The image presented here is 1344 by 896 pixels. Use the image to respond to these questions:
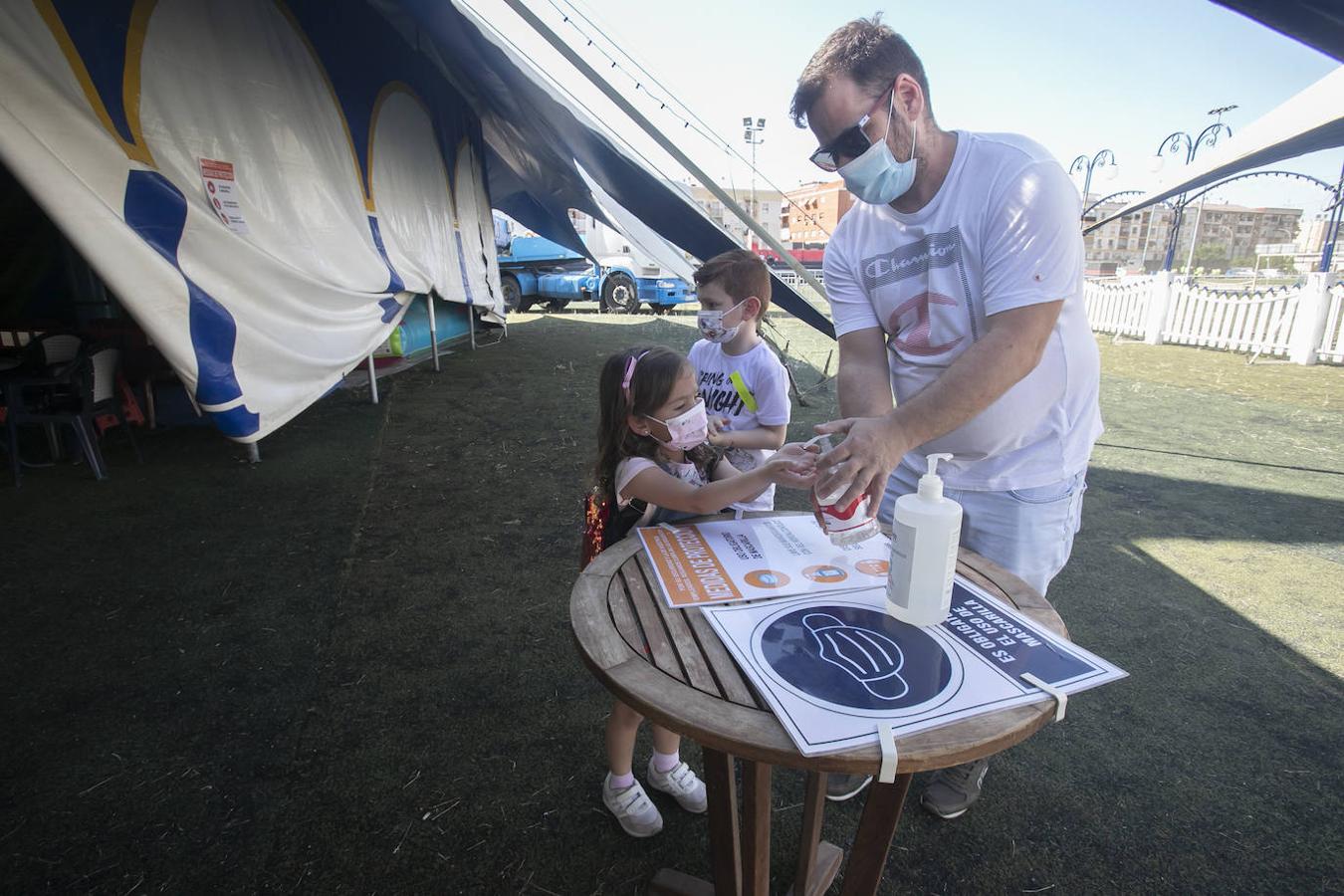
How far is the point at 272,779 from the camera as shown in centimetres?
185

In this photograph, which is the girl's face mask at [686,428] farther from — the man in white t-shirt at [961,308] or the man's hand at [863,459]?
the man's hand at [863,459]

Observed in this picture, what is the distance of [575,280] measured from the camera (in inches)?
625

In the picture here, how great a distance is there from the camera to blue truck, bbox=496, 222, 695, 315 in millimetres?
15656


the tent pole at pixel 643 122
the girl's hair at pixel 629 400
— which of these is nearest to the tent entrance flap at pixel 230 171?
the tent pole at pixel 643 122

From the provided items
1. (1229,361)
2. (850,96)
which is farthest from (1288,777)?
(1229,361)

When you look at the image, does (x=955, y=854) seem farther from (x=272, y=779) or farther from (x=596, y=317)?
(x=596, y=317)

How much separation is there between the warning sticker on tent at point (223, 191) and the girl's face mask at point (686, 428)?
313 centimetres

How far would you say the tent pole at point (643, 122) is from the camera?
3076 millimetres

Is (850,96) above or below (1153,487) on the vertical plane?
above

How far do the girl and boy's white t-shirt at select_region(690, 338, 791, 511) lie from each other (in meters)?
0.68

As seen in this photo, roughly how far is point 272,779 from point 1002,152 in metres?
2.56

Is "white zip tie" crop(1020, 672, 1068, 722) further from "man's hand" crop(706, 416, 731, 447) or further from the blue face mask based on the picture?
"man's hand" crop(706, 416, 731, 447)

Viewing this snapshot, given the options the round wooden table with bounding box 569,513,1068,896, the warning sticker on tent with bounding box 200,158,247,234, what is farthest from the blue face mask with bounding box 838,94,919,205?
the warning sticker on tent with bounding box 200,158,247,234

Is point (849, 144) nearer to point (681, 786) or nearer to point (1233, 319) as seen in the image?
point (681, 786)
